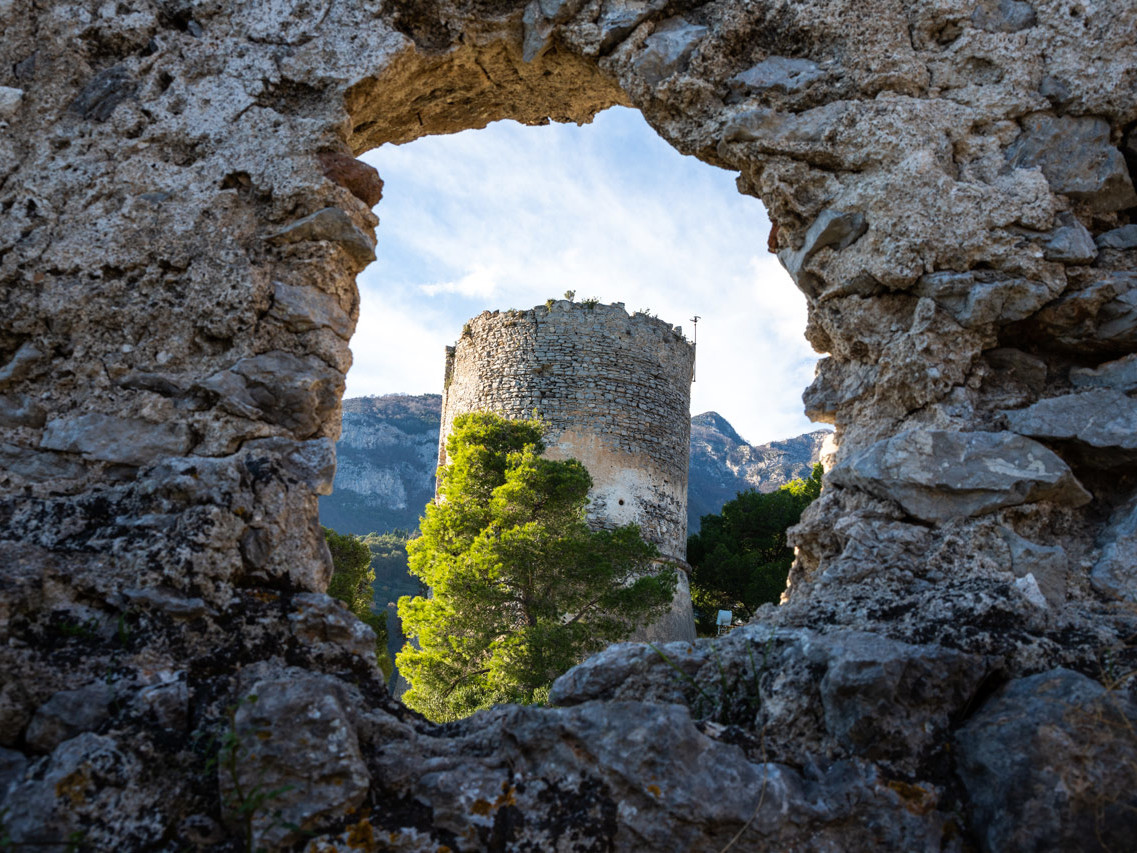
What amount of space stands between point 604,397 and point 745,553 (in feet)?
13.9

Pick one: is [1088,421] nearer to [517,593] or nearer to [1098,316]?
[1098,316]

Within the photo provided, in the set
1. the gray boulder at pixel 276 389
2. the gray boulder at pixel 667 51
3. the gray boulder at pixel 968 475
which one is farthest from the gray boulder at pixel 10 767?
the gray boulder at pixel 667 51

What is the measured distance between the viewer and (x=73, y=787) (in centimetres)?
138

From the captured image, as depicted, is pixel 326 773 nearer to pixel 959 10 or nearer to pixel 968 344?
pixel 968 344

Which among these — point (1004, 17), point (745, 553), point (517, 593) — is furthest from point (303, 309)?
point (745, 553)

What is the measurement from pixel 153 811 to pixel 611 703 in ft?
2.84

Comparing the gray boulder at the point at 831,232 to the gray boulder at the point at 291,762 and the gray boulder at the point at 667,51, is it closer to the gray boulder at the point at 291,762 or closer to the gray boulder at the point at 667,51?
the gray boulder at the point at 667,51

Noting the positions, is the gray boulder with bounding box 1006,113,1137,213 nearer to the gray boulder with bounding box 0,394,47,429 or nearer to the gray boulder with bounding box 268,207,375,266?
the gray boulder with bounding box 268,207,375,266

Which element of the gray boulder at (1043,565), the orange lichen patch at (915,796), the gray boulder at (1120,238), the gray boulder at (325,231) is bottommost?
the orange lichen patch at (915,796)

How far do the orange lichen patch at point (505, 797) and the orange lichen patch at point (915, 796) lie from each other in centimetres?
73

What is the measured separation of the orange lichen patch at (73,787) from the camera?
4.48 ft

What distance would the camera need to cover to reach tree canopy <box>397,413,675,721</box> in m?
8.06

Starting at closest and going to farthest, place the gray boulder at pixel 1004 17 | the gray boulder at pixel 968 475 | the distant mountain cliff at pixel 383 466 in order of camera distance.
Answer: the gray boulder at pixel 968 475 < the gray boulder at pixel 1004 17 < the distant mountain cliff at pixel 383 466

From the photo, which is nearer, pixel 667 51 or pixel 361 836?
pixel 361 836
